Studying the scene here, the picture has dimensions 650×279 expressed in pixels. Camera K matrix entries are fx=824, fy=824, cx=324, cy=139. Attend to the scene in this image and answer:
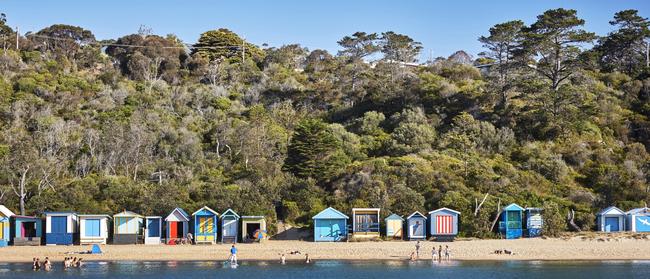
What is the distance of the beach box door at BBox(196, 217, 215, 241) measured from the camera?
4284 cm

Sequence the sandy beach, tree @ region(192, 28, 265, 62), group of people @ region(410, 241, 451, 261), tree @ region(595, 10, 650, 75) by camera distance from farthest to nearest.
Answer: tree @ region(192, 28, 265, 62), tree @ region(595, 10, 650, 75), the sandy beach, group of people @ region(410, 241, 451, 261)

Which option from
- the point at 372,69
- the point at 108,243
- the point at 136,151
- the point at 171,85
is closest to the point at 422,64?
the point at 372,69

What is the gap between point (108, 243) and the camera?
142 feet

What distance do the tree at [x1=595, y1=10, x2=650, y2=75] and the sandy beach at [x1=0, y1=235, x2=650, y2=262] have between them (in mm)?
33787

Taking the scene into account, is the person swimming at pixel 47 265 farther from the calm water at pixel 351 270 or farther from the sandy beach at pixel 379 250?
the sandy beach at pixel 379 250

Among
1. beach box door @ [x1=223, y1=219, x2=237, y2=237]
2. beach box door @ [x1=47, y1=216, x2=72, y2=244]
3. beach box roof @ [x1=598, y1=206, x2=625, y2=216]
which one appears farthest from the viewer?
beach box roof @ [x1=598, y1=206, x2=625, y2=216]

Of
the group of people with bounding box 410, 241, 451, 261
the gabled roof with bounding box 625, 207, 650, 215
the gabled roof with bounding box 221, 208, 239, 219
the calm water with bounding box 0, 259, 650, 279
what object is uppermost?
the gabled roof with bounding box 221, 208, 239, 219

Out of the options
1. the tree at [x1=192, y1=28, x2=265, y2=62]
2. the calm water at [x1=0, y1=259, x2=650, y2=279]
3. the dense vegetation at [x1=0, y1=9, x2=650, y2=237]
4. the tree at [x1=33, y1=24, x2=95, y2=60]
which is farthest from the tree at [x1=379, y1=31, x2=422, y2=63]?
the calm water at [x1=0, y1=259, x2=650, y2=279]

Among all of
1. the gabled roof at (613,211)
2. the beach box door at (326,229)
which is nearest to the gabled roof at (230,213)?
the beach box door at (326,229)

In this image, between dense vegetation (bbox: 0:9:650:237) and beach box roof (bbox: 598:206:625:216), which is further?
dense vegetation (bbox: 0:9:650:237)

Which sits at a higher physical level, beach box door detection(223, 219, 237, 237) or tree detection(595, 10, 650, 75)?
tree detection(595, 10, 650, 75)

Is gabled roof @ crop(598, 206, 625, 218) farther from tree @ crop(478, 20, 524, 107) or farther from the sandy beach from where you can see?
tree @ crop(478, 20, 524, 107)

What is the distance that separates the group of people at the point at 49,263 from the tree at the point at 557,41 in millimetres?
38150

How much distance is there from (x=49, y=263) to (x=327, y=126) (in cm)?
2760
